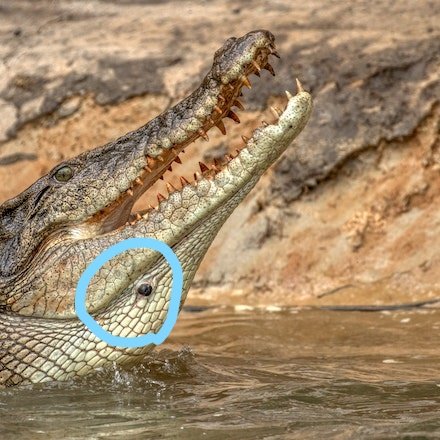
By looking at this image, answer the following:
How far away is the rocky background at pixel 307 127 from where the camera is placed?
760cm

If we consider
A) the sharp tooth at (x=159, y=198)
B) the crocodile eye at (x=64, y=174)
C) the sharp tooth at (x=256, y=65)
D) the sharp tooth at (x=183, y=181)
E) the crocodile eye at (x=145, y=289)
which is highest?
the sharp tooth at (x=256, y=65)

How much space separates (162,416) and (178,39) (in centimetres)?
505

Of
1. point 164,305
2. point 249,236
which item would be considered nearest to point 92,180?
point 164,305

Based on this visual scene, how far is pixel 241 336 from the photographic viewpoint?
6.61 metres

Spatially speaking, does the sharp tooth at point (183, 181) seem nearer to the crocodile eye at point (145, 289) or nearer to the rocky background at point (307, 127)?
the crocodile eye at point (145, 289)

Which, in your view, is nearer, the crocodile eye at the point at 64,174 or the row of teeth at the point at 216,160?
the row of teeth at the point at 216,160

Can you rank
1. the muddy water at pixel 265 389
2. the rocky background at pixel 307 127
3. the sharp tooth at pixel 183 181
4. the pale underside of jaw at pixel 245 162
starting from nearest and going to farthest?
1. the muddy water at pixel 265 389
2. the pale underside of jaw at pixel 245 162
3. the sharp tooth at pixel 183 181
4. the rocky background at pixel 307 127

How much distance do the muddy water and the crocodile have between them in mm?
192

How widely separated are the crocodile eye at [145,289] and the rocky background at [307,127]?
7.92 feet

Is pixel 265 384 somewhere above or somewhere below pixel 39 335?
below

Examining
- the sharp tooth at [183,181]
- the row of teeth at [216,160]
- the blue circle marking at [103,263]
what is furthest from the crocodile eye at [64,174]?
the sharp tooth at [183,181]

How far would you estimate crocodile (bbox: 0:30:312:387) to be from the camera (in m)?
5.00

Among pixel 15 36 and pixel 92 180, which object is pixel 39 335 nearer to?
pixel 92 180

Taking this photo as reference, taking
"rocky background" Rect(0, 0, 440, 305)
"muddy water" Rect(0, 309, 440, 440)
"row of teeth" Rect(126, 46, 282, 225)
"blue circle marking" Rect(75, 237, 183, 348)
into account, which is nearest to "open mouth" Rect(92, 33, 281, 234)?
"row of teeth" Rect(126, 46, 282, 225)
